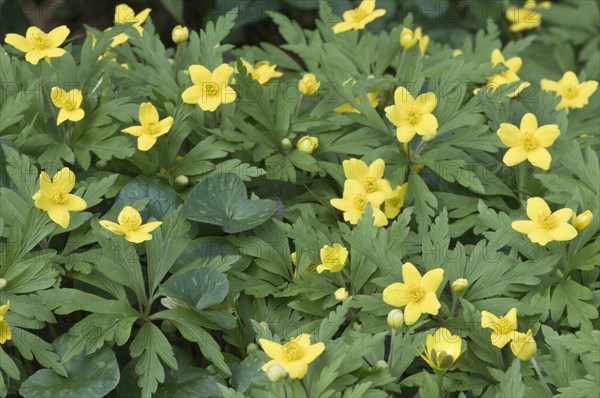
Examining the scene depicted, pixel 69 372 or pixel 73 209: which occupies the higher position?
pixel 73 209

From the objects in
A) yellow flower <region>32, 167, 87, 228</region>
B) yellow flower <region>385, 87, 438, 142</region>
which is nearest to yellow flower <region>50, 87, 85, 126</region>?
yellow flower <region>32, 167, 87, 228</region>

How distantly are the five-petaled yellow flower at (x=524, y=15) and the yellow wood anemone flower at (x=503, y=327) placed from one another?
1924mm

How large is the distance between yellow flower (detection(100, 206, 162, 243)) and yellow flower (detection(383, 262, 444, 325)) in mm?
567

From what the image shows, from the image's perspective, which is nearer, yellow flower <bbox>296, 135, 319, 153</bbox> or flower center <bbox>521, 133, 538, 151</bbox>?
flower center <bbox>521, 133, 538, 151</bbox>

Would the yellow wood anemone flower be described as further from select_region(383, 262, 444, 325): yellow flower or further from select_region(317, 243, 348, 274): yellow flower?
select_region(317, 243, 348, 274): yellow flower

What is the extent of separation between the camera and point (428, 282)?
192 cm

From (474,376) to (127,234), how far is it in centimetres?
89

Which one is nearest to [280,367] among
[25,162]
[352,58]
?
[25,162]

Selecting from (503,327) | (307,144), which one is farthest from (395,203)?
(503,327)

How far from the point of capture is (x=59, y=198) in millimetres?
2043

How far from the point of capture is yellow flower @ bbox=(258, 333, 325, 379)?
1705mm

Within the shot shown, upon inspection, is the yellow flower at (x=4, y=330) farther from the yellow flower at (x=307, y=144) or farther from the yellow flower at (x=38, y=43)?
the yellow flower at (x=307, y=144)

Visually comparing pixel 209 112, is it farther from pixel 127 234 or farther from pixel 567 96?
pixel 567 96

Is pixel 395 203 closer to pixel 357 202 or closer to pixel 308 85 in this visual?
pixel 357 202
